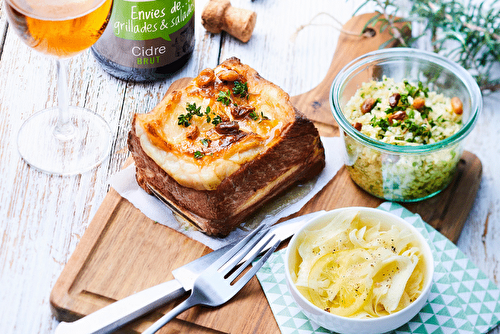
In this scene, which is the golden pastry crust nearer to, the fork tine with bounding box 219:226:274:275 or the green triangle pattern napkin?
the fork tine with bounding box 219:226:274:275

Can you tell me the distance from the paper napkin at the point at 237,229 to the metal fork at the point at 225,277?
0.15 metres

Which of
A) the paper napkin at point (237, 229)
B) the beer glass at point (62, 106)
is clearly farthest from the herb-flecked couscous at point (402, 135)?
the beer glass at point (62, 106)

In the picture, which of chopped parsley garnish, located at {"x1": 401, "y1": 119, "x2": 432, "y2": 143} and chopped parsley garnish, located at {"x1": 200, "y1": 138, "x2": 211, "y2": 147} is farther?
chopped parsley garnish, located at {"x1": 401, "y1": 119, "x2": 432, "y2": 143}

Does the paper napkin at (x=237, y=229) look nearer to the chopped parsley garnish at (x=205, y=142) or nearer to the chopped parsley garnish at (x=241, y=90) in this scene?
the chopped parsley garnish at (x=205, y=142)

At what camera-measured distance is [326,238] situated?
8.27 feet

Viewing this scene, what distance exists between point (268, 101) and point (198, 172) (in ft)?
1.64

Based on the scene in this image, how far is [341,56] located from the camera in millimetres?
3531

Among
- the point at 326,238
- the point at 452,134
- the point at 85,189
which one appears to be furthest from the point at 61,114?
the point at 452,134

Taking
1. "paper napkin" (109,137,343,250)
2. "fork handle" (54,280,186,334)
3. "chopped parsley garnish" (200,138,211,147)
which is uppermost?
"chopped parsley garnish" (200,138,211,147)

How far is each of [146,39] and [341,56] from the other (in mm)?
1114

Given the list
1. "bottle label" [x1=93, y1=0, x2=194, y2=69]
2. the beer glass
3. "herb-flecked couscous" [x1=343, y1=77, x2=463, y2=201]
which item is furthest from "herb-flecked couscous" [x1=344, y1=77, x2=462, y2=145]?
the beer glass

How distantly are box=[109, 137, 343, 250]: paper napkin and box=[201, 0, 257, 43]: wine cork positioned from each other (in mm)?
982

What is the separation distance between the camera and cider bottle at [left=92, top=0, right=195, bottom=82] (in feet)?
9.93

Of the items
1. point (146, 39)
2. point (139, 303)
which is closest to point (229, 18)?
point (146, 39)
